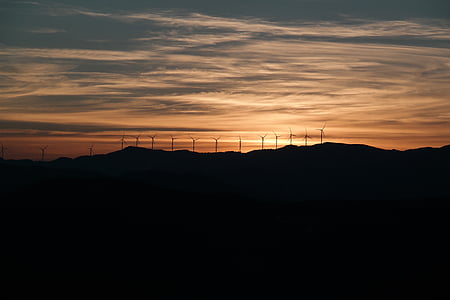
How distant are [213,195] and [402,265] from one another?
46744 millimetres

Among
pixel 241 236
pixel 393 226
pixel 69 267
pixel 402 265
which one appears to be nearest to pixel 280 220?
pixel 241 236

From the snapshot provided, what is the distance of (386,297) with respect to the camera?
64.9 m

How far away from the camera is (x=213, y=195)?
11206 centimetres

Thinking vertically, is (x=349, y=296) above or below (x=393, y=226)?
below

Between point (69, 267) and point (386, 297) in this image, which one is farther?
point (69, 267)

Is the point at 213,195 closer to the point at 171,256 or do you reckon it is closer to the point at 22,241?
the point at 171,256

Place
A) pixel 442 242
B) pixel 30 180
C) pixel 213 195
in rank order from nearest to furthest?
pixel 442 242
pixel 213 195
pixel 30 180

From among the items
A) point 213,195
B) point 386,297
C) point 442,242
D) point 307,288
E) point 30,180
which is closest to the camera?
point 386,297

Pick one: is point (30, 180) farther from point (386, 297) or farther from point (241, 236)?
point (386, 297)

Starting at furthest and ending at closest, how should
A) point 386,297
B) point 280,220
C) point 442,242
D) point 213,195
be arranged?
1. point 213,195
2. point 280,220
3. point 442,242
4. point 386,297

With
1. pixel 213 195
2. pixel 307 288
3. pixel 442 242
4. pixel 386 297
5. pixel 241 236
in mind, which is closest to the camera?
pixel 386 297

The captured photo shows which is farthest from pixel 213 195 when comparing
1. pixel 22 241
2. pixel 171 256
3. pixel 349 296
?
pixel 349 296

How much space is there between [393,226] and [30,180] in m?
141

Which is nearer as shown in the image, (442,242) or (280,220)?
(442,242)
